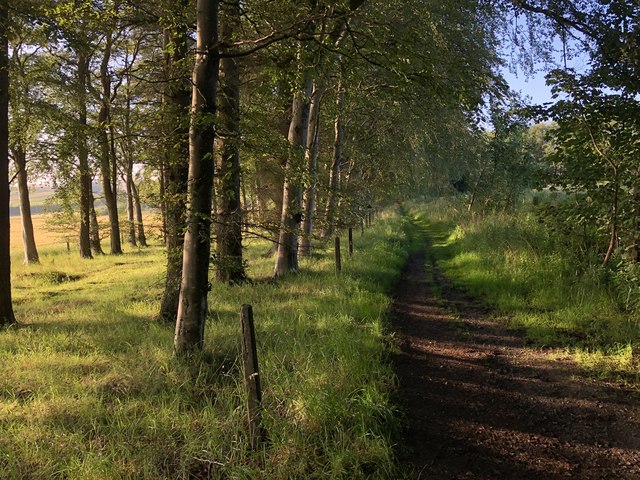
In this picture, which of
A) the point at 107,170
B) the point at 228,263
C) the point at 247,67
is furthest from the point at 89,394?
the point at 107,170

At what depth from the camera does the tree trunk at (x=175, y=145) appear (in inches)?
196

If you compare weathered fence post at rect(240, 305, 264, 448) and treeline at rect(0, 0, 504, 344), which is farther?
treeline at rect(0, 0, 504, 344)

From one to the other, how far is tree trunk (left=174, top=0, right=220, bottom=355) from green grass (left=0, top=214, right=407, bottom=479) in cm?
47

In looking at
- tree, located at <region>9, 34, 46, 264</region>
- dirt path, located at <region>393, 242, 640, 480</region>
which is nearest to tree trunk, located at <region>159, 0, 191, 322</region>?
dirt path, located at <region>393, 242, 640, 480</region>

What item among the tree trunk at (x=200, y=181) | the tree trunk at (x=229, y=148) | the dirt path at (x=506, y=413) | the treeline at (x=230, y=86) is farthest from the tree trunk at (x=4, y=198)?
the dirt path at (x=506, y=413)

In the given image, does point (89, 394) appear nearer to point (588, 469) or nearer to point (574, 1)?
point (588, 469)

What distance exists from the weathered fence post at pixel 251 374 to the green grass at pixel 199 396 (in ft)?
0.41

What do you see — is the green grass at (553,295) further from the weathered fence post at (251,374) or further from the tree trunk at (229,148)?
the tree trunk at (229,148)

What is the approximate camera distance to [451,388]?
4.98m

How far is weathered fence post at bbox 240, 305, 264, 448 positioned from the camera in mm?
3531

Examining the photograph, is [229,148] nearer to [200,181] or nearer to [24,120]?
[200,181]

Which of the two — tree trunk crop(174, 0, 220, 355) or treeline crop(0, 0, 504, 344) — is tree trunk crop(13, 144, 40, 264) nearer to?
treeline crop(0, 0, 504, 344)

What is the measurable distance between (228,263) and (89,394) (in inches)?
79.1

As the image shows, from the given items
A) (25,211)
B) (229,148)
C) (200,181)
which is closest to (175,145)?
(200,181)
